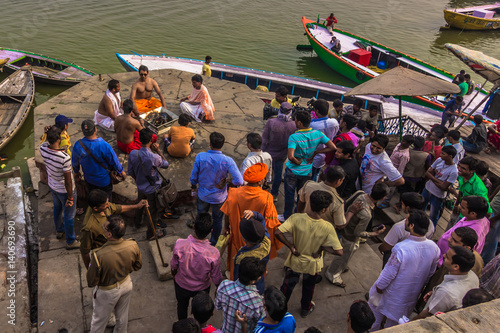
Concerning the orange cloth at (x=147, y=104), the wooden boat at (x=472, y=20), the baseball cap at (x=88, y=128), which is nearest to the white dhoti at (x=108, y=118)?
the orange cloth at (x=147, y=104)

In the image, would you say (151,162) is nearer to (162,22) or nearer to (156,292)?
(156,292)

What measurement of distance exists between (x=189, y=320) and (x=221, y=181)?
2208 millimetres

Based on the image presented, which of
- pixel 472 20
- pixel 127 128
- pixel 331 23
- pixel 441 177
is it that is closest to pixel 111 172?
pixel 127 128

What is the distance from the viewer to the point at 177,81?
9.99 meters

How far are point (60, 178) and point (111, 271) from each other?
192 cm

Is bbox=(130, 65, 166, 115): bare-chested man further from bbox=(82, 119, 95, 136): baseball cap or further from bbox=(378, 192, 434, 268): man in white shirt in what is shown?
bbox=(378, 192, 434, 268): man in white shirt

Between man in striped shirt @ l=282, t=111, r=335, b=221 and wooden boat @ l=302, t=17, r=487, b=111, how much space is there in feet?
37.9

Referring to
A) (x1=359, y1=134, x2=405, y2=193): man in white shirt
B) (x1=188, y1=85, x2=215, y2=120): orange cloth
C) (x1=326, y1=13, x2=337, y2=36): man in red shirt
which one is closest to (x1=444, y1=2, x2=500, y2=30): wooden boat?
(x1=326, y1=13, x2=337, y2=36): man in red shirt

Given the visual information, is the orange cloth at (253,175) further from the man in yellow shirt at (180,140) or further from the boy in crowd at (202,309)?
the man in yellow shirt at (180,140)

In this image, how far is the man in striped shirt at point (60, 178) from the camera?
4.44 metres

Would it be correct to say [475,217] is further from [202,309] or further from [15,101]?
[15,101]

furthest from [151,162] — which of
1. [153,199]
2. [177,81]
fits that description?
[177,81]

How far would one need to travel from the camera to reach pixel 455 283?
10.3 feet

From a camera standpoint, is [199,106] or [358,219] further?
[199,106]
